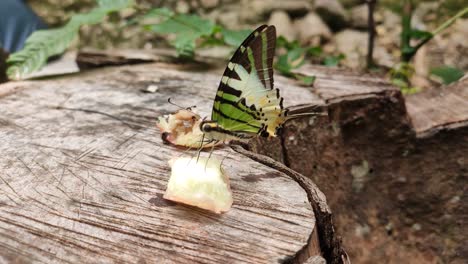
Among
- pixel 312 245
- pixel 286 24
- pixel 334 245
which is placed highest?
pixel 312 245

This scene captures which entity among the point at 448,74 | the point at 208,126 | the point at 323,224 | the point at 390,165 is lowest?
the point at 390,165

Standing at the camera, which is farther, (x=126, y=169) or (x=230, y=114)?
(x=230, y=114)

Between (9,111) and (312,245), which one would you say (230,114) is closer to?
(312,245)

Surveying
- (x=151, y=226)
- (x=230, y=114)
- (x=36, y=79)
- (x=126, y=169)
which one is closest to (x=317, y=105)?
(x=230, y=114)

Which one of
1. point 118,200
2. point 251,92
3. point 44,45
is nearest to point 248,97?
point 251,92

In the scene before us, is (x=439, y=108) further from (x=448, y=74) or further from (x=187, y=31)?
(x=187, y=31)

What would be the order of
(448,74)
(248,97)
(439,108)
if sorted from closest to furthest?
(248,97), (439,108), (448,74)

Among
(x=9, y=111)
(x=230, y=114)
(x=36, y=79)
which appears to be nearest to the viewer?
(x=230, y=114)
